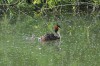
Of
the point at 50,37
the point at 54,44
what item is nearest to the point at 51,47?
the point at 54,44

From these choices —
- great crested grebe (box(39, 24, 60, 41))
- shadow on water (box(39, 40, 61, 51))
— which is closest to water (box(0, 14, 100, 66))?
shadow on water (box(39, 40, 61, 51))

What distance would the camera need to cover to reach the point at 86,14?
75.2ft

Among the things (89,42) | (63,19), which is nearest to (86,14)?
(63,19)

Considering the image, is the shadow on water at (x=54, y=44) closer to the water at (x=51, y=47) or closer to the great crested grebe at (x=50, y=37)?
the water at (x=51, y=47)

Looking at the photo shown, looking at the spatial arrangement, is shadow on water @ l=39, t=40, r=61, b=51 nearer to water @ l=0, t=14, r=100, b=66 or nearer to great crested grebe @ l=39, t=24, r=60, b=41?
water @ l=0, t=14, r=100, b=66

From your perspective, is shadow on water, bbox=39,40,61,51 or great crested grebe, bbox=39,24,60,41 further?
great crested grebe, bbox=39,24,60,41

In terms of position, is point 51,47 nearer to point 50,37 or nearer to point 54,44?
point 54,44

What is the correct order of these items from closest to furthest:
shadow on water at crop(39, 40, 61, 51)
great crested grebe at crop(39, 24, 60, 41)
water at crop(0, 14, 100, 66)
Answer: water at crop(0, 14, 100, 66)
shadow on water at crop(39, 40, 61, 51)
great crested grebe at crop(39, 24, 60, 41)

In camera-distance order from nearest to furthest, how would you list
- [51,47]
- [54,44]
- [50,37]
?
[51,47], [54,44], [50,37]

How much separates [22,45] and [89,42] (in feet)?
7.30

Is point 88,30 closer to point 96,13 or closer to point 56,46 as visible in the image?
point 56,46

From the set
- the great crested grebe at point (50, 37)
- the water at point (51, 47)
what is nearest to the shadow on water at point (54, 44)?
the water at point (51, 47)

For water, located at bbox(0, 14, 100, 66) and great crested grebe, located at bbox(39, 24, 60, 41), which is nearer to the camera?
water, located at bbox(0, 14, 100, 66)

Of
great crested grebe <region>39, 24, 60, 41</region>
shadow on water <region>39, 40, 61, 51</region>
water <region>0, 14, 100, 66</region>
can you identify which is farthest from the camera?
great crested grebe <region>39, 24, 60, 41</region>
